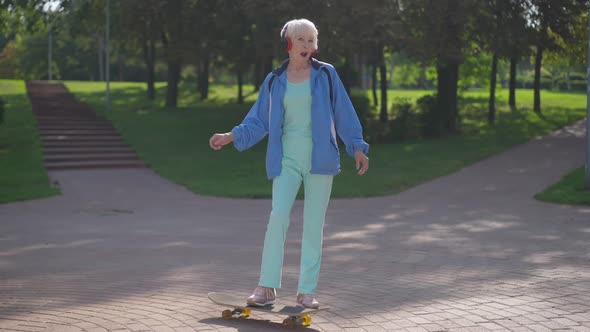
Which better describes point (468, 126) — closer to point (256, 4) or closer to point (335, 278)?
point (256, 4)

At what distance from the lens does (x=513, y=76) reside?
3847cm

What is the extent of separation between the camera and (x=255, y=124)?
5512 millimetres

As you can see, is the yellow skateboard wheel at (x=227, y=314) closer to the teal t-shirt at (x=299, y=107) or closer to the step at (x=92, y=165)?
the teal t-shirt at (x=299, y=107)

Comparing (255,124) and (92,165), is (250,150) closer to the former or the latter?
(92,165)

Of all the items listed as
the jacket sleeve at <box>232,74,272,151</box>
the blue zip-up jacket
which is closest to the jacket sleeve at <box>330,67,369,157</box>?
the blue zip-up jacket

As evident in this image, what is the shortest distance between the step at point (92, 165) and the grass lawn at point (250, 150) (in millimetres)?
567

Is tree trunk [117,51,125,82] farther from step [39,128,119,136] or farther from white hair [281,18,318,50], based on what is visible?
white hair [281,18,318,50]

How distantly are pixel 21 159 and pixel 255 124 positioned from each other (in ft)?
61.6

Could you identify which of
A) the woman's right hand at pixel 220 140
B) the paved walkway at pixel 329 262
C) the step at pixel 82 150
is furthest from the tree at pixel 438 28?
the woman's right hand at pixel 220 140

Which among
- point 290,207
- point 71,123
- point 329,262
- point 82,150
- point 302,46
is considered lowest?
point 82,150

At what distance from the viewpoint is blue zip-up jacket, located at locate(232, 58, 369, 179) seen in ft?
17.3

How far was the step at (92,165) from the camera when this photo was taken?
2209cm

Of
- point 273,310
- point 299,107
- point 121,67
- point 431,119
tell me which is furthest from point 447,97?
point 121,67

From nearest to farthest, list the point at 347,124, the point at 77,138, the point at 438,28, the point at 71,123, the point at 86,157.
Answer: the point at 347,124, the point at 86,157, the point at 438,28, the point at 77,138, the point at 71,123
